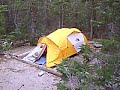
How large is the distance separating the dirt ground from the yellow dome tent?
37.2 inches

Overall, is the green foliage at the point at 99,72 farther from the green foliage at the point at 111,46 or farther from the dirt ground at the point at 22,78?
the dirt ground at the point at 22,78

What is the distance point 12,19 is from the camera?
48.3 feet

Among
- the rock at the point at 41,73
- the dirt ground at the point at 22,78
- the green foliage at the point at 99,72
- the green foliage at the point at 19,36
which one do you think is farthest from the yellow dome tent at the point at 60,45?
the green foliage at the point at 99,72

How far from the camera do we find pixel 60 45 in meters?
9.70

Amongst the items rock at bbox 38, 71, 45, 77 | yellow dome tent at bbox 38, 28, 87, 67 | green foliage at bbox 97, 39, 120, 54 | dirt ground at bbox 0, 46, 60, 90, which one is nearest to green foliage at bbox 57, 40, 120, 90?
green foliage at bbox 97, 39, 120, 54

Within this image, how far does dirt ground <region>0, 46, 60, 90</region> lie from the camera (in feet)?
23.8

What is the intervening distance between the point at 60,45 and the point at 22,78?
2.40m

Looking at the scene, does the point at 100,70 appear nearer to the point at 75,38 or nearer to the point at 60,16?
the point at 75,38

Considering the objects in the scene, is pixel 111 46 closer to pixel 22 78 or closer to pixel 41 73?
pixel 22 78

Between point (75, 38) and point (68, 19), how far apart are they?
14.1 feet

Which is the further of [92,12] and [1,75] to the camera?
[92,12]

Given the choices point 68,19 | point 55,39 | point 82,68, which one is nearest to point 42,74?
point 55,39

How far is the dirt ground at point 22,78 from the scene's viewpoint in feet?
23.8

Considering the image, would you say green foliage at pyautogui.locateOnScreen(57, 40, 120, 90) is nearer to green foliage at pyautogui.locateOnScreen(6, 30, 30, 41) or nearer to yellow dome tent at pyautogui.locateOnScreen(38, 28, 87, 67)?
yellow dome tent at pyautogui.locateOnScreen(38, 28, 87, 67)
